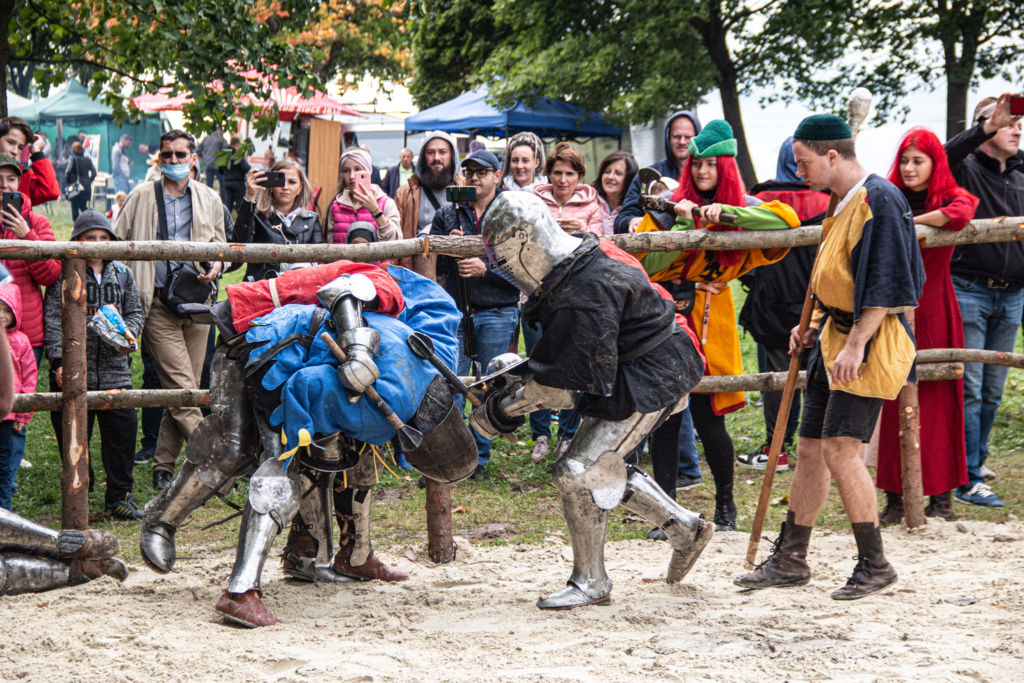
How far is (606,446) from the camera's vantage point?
3.37 metres

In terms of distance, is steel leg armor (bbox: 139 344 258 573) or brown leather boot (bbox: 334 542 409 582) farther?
brown leather boot (bbox: 334 542 409 582)

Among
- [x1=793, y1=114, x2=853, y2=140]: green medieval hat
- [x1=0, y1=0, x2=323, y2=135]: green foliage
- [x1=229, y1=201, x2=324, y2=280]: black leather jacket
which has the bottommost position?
[x1=229, y1=201, x2=324, y2=280]: black leather jacket

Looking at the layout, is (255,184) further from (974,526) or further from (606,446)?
(974,526)

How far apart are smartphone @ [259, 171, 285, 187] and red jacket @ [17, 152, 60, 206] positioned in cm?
126

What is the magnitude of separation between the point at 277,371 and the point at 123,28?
447 centimetres

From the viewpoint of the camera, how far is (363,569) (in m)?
3.82

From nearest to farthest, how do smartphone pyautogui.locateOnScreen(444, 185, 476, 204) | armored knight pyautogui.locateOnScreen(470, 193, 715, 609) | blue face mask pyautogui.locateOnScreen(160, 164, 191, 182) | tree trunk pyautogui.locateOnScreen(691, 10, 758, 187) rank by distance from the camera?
armored knight pyautogui.locateOnScreen(470, 193, 715, 609)
smartphone pyautogui.locateOnScreen(444, 185, 476, 204)
blue face mask pyautogui.locateOnScreen(160, 164, 191, 182)
tree trunk pyautogui.locateOnScreen(691, 10, 758, 187)

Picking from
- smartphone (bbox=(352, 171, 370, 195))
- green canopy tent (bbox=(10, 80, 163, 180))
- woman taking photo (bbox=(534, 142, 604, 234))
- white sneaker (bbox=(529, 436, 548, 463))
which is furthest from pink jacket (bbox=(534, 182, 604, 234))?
green canopy tent (bbox=(10, 80, 163, 180))

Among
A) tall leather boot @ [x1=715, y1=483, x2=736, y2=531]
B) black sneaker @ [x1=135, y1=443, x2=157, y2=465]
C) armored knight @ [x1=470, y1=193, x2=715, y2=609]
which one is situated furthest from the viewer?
black sneaker @ [x1=135, y1=443, x2=157, y2=465]

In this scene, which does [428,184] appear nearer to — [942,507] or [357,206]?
[357,206]

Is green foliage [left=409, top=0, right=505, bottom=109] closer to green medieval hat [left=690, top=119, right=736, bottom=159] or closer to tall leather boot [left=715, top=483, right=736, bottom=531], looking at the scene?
green medieval hat [left=690, top=119, right=736, bottom=159]

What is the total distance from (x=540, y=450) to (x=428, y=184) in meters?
1.70

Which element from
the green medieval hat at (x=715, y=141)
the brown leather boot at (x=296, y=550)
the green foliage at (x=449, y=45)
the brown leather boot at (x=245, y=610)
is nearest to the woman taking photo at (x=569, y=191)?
the green medieval hat at (x=715, y=141)

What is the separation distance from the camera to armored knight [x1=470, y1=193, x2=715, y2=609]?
10.3 ft
